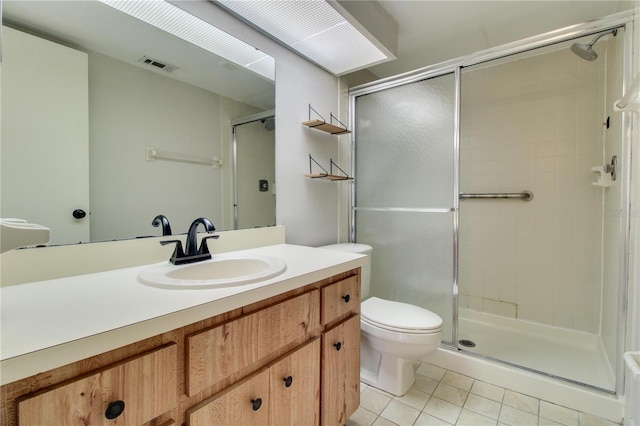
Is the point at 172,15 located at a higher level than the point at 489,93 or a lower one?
lower

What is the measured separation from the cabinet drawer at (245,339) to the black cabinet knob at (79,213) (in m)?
0.65

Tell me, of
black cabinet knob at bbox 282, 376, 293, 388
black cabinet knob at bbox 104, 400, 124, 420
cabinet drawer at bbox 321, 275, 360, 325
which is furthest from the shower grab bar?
black cabinet knob at bbox 104, 400, 124, 420

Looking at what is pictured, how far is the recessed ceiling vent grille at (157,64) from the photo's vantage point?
1.17m

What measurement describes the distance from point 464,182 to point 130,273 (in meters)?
2.59

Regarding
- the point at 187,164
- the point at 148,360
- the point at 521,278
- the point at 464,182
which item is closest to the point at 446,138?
the point at 464,182

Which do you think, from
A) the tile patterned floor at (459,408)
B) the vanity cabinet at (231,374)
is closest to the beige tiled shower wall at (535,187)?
the tile patterned floor at (459,408)

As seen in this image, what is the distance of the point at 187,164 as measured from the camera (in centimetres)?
130

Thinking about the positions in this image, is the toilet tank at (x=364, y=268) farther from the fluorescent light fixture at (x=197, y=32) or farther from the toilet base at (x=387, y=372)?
the fluorescent light fixture at (x=197, y=32)

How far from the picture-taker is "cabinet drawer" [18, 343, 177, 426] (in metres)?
0.51

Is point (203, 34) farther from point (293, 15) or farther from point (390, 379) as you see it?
point (390, 379)

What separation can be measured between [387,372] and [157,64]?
1934 millimetres

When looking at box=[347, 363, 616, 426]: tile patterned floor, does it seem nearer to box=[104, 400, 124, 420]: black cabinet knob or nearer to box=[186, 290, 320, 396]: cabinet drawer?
box=[186, 290, 320, 396]: cabinet drawer

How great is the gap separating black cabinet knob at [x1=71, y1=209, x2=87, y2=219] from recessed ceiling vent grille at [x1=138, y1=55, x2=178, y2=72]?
2.05 ft

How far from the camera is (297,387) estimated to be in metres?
1.01
